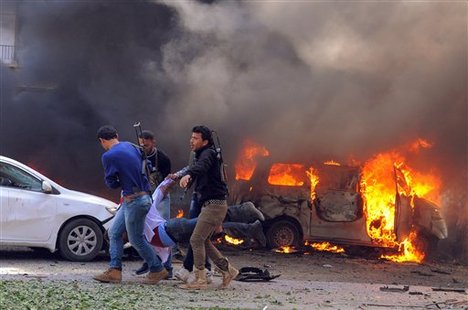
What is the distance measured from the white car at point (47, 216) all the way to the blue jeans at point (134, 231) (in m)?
2.09

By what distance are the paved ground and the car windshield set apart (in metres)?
1.01

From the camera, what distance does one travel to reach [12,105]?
14445mm

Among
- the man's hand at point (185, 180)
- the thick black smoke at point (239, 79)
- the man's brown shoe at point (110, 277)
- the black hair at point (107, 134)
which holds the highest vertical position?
the thick black smoke at point (239, 79)

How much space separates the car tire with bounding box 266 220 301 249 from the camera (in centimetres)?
1219

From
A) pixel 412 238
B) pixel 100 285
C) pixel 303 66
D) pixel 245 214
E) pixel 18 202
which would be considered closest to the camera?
pixel 100 285

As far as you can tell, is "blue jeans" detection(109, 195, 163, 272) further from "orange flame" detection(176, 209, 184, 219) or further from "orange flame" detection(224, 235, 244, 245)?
"orange flame" detection(176, 209, 184, 219)

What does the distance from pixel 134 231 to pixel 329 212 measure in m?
5.21

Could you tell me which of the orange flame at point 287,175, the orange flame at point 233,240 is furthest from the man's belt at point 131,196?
the orange flame at point 287,175

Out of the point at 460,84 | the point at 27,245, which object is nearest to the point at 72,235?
the point at 27,245

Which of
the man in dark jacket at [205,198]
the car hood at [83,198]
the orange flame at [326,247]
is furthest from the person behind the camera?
the orange flame at [326,247]

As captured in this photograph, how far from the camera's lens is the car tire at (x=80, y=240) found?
977 centimetres

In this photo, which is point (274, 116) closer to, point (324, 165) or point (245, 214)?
point (324, 165)

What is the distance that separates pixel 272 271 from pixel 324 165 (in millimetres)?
3187

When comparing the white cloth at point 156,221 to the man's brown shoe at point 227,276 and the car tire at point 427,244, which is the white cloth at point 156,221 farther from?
the car tire at point 427,244
